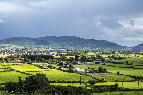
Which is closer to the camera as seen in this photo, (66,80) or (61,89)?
(61,89)

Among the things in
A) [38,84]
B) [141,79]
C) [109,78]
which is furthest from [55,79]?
[141,79]

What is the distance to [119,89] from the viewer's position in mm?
88312

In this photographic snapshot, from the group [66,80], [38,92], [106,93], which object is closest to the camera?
[38,92]

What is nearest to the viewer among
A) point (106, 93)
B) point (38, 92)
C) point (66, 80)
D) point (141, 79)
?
point (38, 92)

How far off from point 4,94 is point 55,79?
39036 mm

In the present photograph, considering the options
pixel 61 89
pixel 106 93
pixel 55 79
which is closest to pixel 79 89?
pixel 61 89

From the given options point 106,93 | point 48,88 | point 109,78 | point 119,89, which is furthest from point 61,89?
point 109,78

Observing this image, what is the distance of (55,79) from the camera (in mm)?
113688

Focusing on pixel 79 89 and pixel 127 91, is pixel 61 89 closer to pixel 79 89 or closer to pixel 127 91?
pixel 79 89

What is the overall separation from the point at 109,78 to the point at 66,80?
94.7 feet

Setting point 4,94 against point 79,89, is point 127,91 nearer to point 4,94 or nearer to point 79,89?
point 79,89

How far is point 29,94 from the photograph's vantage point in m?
81.5

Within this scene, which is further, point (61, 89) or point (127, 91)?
point (127, 91)

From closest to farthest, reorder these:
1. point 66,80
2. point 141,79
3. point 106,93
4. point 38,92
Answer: point 38,92, point 106,93, point 66,80, point 141,79
